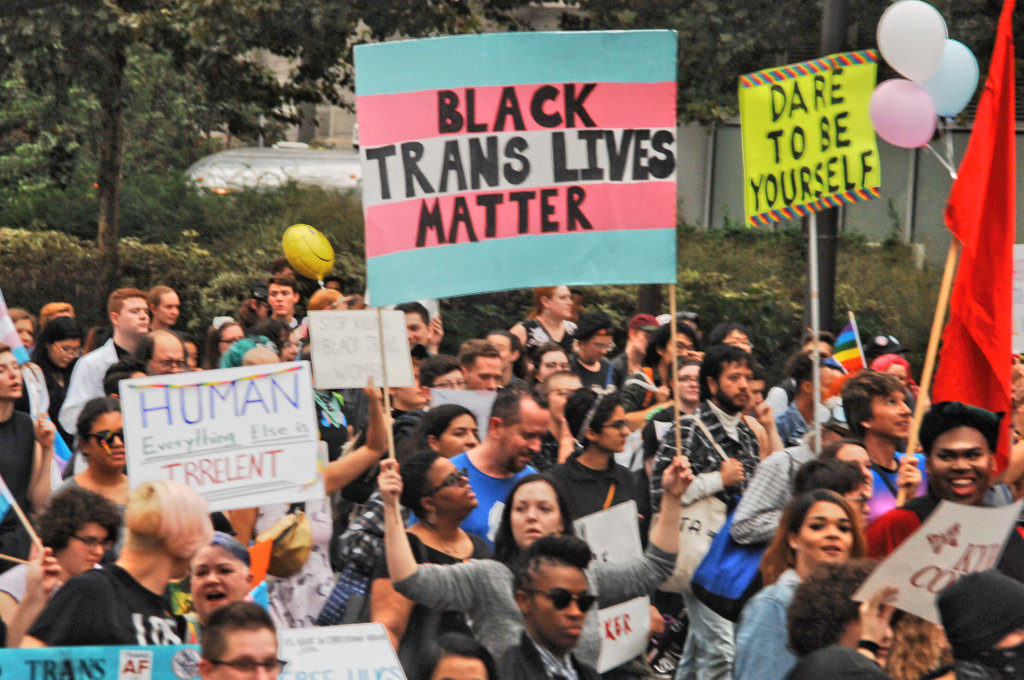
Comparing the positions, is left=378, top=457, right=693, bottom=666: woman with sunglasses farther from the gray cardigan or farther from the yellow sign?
the yellow sign

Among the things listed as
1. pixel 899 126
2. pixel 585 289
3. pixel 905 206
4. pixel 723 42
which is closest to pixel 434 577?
pixel 899 126

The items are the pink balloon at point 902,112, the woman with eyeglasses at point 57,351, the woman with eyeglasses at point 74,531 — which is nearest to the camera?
the woman with eyeglasses at point 74,531

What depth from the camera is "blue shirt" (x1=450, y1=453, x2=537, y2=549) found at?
19.0 feet

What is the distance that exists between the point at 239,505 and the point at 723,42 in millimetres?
9554

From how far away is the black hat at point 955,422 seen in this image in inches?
210

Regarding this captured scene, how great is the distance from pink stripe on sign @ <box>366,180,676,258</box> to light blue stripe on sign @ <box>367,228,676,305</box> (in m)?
0.03

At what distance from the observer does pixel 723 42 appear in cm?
1398

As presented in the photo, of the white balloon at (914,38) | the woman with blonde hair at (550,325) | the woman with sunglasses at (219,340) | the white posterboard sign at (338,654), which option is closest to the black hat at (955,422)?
the white posterboard sign at (338,654)

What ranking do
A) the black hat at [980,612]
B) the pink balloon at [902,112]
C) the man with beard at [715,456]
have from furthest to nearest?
the pink balloon at [902,112]
the man with beard at [715,456]
the black hat at [980,612]

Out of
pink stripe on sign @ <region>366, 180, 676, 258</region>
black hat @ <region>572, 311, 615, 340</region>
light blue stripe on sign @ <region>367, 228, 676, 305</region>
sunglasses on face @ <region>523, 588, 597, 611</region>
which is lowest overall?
sunglasses on face @ <region>523, 588, 597, 611</region>

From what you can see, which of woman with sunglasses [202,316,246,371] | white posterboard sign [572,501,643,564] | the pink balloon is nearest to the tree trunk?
woman with sunglasses [202,316,246,371]

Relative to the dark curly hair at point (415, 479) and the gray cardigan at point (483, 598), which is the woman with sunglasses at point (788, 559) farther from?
the dark curly hair at point (415, 479)

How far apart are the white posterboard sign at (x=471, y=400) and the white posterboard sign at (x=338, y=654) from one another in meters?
2.79

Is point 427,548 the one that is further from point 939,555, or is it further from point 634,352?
point 634,352
